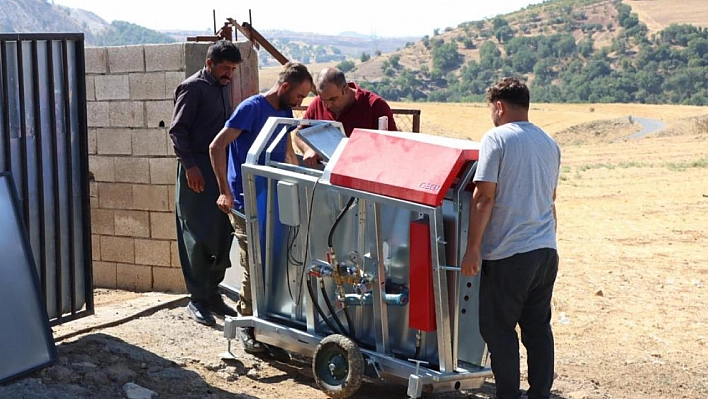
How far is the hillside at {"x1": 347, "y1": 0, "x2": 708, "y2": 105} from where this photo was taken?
73.6m

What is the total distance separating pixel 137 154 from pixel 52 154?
1964mm

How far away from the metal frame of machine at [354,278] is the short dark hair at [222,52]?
837 mm

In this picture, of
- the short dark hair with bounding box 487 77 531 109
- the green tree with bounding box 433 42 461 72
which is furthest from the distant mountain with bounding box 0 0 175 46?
the short dark hair with bounding box 487 77 531 109

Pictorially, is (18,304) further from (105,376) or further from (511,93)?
(511,93)

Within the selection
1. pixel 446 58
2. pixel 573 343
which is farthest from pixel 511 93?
pixel 446 58

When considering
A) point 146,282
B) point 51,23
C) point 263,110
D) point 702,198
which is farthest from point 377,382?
point 51,23

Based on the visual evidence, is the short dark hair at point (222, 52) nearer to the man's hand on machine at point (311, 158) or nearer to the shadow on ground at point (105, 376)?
the man's hand on machine at point (311, 158)

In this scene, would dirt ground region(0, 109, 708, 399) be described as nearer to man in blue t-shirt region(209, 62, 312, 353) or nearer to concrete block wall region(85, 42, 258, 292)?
concrete block wall region(85, 42, 258, 292)

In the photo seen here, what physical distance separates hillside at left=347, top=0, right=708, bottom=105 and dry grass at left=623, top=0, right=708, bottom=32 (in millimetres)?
112

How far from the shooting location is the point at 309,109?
6.38 m

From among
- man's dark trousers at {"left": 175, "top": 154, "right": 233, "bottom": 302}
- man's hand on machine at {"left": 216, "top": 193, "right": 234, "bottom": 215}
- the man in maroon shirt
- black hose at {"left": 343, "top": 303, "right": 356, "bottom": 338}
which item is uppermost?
the man in maroon shirt

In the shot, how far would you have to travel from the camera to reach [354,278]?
16.2 ft

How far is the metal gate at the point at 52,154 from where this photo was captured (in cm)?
534

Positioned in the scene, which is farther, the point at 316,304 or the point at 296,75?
the point at 296,75
